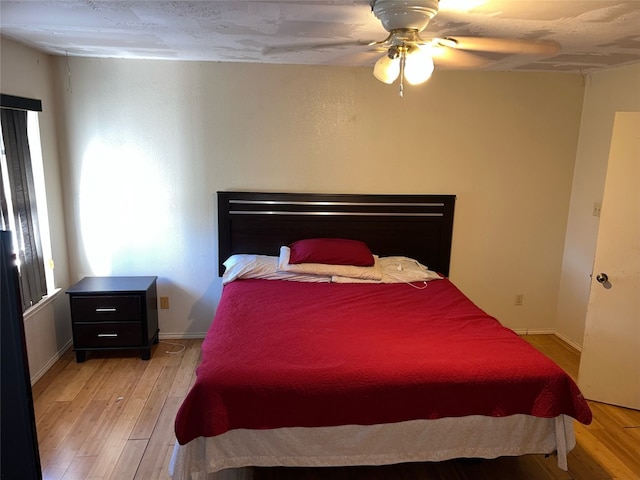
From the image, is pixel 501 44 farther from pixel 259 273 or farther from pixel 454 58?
pixel 259 273

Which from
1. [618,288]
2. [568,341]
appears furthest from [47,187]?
[568,341]

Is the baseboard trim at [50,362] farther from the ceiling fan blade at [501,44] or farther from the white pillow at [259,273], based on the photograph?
the ceiling fan blade at [501,44]

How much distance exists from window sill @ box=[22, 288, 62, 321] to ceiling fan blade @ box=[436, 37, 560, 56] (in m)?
2.93

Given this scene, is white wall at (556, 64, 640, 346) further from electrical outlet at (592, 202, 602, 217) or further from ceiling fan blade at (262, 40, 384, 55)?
ceiling fan blade at (262, 40, 384, 55)

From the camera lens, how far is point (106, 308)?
3.26 m

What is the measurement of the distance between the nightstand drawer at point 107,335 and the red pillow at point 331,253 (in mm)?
1255

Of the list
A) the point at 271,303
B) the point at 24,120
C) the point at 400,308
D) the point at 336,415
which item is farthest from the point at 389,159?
the point at 24,120

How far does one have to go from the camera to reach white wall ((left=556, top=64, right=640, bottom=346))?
3296 millimetres

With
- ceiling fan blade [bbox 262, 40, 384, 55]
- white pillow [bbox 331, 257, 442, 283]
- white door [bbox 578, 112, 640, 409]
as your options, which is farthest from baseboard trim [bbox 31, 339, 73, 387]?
white door [bbox 578, 112, 640, 409]

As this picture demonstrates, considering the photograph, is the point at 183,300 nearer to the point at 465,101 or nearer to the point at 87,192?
the point at 87,192

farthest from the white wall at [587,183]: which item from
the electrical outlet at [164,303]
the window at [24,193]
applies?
the window at [24,193]

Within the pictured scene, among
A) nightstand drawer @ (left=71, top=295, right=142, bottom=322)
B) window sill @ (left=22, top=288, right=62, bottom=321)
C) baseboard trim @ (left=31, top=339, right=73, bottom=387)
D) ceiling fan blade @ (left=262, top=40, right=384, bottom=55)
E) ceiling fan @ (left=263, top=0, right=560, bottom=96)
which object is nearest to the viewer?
ceiling fan @ (left=263, top=0, right=560, bottom=96)

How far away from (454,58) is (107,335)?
3.05 meters

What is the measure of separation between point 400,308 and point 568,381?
989 millimetres
